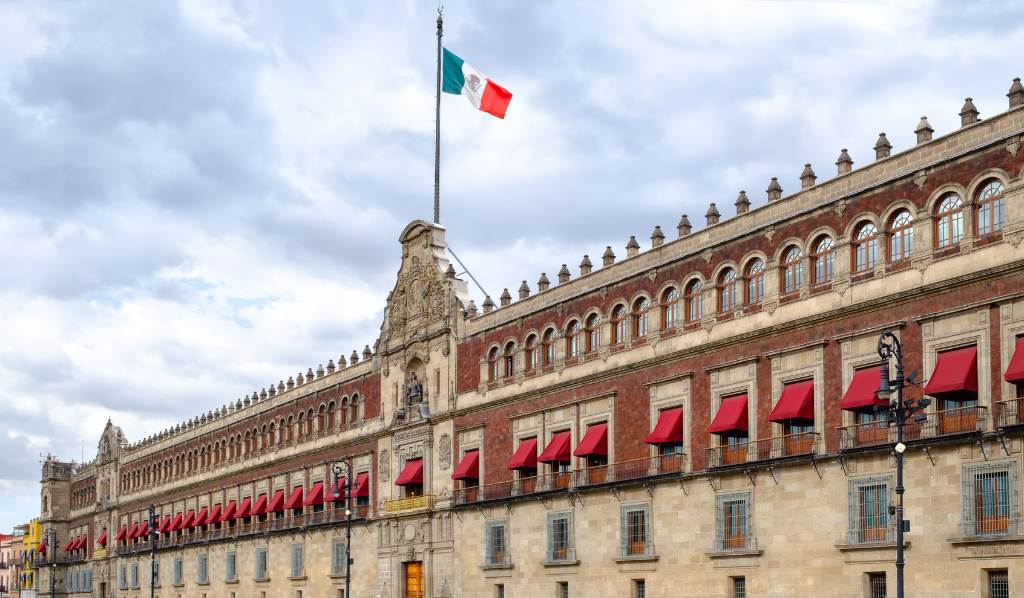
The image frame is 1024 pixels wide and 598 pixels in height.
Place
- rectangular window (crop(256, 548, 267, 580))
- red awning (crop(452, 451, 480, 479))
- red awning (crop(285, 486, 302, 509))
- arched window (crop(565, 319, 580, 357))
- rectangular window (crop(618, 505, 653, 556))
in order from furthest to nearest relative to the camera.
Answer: rectangular window (crop(256, 548, 267, 580)) → red awning (crop(285, 486, 302, 509)) → red awning (crop(452, 451, 480, 479)) → arched window (crop(565, 319, 580, 357)) → rectangular window (crop(618, 505, 653, 556))

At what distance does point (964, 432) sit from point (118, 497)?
87.6 meters

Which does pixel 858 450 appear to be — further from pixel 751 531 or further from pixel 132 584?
pixel 132 584

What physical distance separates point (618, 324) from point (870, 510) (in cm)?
1436

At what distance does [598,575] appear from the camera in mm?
47688

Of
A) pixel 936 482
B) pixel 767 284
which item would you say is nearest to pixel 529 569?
pixel 767 284

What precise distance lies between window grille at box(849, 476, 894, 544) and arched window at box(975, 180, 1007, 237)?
289 inches

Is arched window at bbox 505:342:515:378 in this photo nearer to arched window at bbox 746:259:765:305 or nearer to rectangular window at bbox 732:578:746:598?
arched window at bbox 746:259:765:305

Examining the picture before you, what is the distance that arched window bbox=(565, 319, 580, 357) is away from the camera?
168ft

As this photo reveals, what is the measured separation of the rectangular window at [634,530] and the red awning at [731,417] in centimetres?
490

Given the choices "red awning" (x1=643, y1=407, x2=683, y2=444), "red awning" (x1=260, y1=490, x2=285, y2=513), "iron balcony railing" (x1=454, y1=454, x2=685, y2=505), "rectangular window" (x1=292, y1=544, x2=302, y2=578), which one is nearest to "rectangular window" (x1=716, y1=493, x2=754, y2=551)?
"iron balcony railing" (x1=454, y1=454, x2=685, y2=505)

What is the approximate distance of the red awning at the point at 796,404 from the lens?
129 feet

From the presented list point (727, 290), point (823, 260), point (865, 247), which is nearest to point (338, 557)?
point (727, 290)

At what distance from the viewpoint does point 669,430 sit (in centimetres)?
4453

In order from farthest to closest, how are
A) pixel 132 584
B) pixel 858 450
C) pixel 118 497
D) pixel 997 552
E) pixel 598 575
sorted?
pixel 118 497 → pixel 132 584 → pixel 598 575 → pixel 858 450 → pixel 997 552
